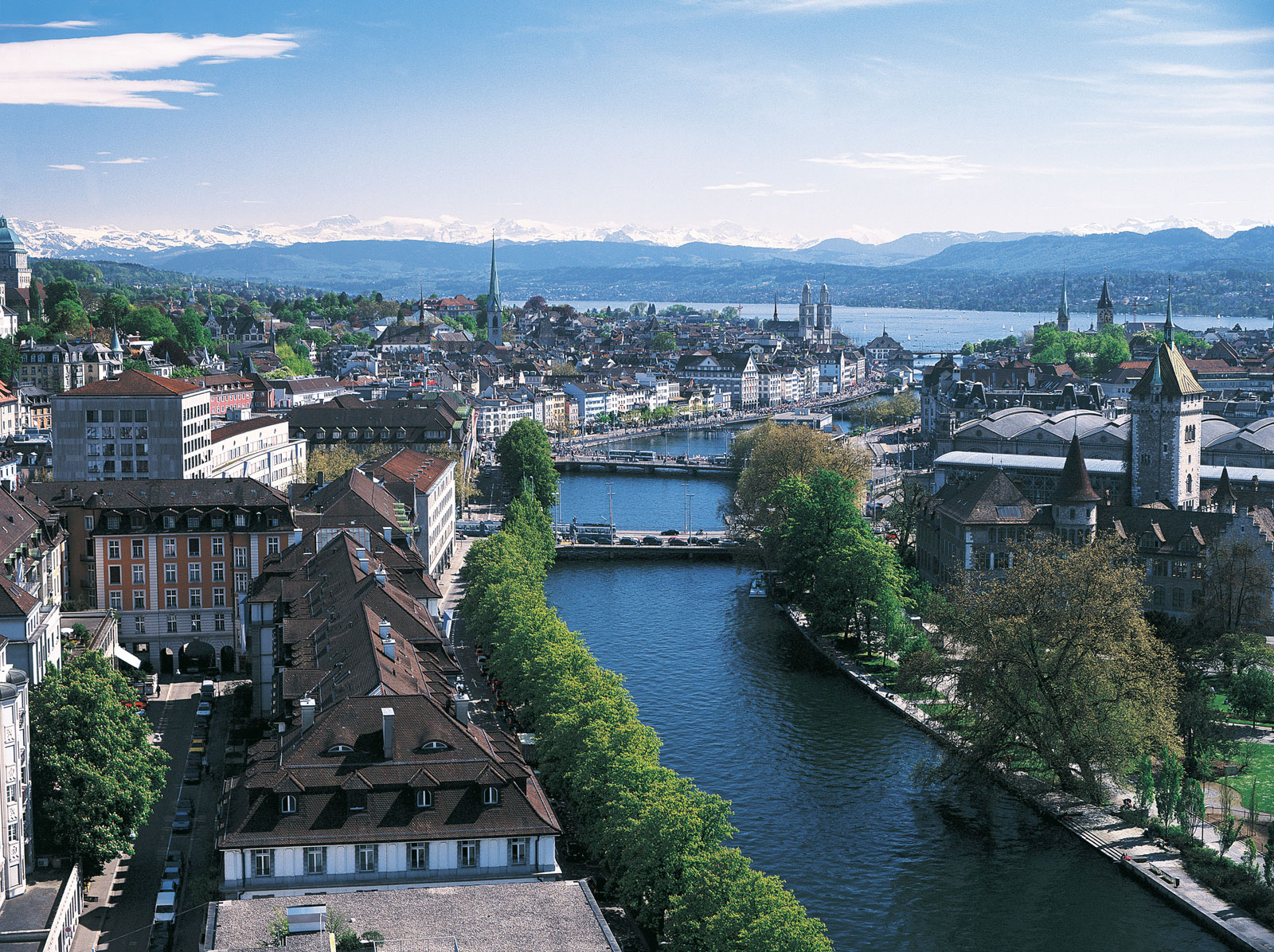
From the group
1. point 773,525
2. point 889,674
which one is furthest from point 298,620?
point 773,525

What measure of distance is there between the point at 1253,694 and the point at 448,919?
3404 centimetres

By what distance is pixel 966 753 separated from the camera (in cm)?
4606

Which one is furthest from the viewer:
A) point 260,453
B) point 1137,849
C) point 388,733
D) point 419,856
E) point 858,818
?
point 260,453

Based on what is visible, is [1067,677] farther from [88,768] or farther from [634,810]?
[88,768]

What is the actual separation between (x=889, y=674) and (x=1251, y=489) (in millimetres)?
25979

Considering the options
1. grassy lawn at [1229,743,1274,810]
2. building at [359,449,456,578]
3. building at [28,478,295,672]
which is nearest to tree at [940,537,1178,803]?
grassy lawn at [1229,743,1274,810]

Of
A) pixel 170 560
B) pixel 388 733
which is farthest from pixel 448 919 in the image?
pixel 170 560

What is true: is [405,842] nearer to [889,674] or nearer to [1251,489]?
[889,674]

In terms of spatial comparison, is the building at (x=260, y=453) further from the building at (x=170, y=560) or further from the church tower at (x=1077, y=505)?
the church tower at (x=1077, y=505)

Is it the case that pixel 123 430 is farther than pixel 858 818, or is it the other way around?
pixel 123 430

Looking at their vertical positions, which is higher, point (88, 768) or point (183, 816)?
point (88, 768)

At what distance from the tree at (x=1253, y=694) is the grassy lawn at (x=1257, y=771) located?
215 centimetres

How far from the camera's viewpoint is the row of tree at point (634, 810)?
29469 mm

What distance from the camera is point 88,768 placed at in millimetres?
36312
